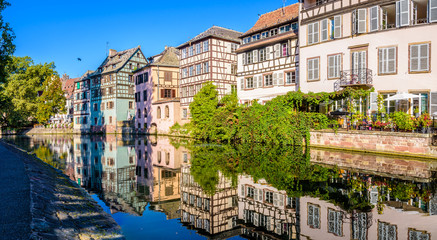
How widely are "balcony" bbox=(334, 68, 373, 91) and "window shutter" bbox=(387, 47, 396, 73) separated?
1326mm

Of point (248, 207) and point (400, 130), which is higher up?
point (400, 130)

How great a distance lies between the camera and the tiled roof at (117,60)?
54.4 meters

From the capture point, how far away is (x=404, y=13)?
21.2 metres

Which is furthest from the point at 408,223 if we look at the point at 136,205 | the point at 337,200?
the point at 136,205

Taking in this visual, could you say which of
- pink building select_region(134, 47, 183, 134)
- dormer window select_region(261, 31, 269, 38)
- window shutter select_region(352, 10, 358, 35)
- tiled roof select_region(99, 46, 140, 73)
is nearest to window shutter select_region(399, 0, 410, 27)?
window shutter select_region(352, 10, 358, 35)

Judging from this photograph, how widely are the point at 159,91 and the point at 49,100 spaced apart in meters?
25.5

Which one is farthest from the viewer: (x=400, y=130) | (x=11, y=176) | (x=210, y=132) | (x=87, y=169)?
(x=210, y=132)

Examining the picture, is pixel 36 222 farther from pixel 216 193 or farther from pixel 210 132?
pixel 210 132

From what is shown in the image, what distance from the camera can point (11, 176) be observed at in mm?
9516

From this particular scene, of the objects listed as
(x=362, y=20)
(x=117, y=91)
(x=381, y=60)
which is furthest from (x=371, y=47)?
(x=117, y=91)

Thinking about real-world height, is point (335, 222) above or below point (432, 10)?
below

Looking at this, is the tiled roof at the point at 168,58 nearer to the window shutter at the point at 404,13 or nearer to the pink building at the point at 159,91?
the pink building at the point at 159,91

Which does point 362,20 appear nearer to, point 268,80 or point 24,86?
point 268,80

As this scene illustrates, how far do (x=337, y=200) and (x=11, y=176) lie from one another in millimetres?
9896
